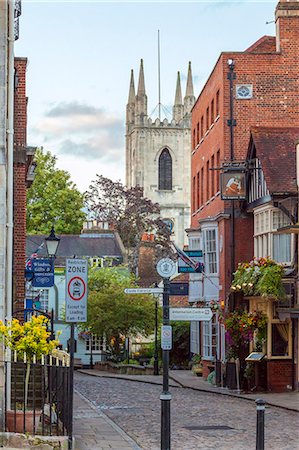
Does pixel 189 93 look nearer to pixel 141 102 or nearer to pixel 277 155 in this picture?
pixel 141 102

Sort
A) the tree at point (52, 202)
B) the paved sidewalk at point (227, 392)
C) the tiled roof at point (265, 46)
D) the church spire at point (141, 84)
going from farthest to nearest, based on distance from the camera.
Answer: the church spire at point (141, 84)
the tree at point (52, 202)
the tiled roof at point (265, 46)
the paved sidewalk at point (227, 392)

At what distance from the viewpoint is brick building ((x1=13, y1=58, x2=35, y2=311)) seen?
27.2 meters

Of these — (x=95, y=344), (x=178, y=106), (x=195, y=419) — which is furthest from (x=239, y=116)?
(x=178, y=106)

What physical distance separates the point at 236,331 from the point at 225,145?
330 inches

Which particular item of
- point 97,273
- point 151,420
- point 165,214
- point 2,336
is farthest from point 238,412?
point 165,214

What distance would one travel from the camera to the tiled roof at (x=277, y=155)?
110ft

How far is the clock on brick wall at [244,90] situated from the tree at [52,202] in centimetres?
4128

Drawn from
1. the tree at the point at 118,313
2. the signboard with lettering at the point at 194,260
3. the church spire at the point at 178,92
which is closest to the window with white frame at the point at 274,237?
the signboard with lettering at the point at 194,260

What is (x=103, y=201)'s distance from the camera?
82875 millimetres

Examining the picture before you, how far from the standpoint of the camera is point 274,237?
111ft

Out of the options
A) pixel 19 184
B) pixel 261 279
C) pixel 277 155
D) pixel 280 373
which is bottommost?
pixel 280 373

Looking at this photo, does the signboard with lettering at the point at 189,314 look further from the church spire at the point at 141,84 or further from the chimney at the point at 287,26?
the church spire at the point at 141,84

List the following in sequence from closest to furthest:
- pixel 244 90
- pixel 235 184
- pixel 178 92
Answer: pixel 235 184
pixel 244 90
pixel 178 92

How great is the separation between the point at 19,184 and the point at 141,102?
11530cm
